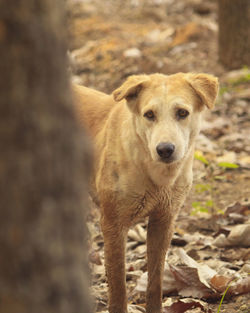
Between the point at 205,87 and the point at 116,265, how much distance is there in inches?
55.4

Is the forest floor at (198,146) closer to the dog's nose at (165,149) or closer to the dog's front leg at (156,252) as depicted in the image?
the dog's front leg at (156,252)

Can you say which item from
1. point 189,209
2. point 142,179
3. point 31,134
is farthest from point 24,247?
point 189,209

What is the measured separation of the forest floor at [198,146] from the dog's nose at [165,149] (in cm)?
83

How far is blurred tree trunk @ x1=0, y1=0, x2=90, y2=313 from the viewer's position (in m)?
1.48

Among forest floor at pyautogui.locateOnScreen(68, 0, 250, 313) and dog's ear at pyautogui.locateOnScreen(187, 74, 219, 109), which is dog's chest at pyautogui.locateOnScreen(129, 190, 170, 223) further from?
dog's ear at pyautogui.locateOnScreen(187, 74, 219, 109)

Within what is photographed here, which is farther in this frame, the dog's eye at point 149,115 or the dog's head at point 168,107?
the dog's eye at point 149,115

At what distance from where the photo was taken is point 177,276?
13.1 ft

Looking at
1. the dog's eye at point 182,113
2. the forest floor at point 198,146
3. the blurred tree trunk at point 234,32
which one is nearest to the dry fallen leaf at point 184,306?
the forest floor at point 198,146

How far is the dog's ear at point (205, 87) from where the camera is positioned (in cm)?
376

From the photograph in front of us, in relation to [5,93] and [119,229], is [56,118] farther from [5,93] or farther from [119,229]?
[119,229]

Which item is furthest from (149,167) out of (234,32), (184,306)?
(234,32)

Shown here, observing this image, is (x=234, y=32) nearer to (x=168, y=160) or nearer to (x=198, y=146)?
(x=198, y=146)

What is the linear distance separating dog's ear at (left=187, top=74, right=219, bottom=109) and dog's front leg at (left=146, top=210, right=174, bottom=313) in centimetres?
85

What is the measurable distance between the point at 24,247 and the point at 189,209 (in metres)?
4.37
